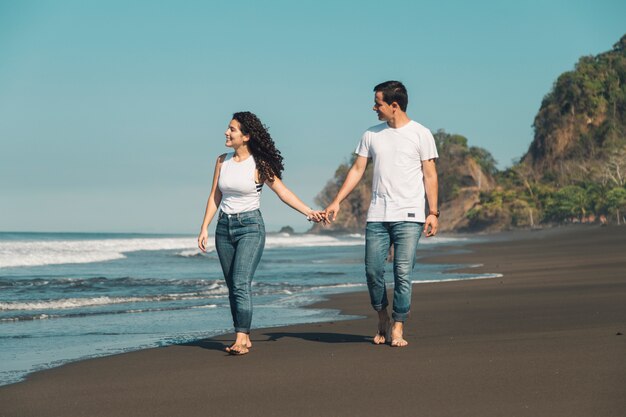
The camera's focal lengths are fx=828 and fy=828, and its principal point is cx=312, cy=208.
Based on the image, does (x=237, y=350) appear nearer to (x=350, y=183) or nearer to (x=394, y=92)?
(x=350, y=183)

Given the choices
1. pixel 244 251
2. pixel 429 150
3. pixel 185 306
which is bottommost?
pixel 185 306

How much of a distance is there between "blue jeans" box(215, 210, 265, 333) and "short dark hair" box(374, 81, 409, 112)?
1267 mm

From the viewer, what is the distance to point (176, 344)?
6555mm

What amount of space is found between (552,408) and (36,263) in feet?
69.7

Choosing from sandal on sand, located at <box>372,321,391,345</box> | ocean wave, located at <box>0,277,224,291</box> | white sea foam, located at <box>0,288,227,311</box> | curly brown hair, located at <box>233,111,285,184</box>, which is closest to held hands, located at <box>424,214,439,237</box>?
sandal on sand, located at <box>372,321,391,345</box>

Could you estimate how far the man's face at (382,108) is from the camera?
5809 mm

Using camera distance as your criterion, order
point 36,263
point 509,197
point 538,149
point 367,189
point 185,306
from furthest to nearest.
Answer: point 367,189, point 538,149, point 509,197, point 36,263, point 185,306

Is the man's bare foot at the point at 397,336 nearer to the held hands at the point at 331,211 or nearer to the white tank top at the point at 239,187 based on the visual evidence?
the held hands at the point at 331,211

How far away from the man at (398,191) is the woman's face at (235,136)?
85 cm

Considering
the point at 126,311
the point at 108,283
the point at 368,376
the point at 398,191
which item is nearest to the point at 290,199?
the point at 398,191

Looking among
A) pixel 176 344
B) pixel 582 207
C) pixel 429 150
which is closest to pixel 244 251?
pixel 176 344

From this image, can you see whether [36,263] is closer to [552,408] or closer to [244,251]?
[244,251]

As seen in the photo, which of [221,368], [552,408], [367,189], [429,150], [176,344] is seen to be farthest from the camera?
[367,189]

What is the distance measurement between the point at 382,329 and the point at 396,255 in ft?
1.86
